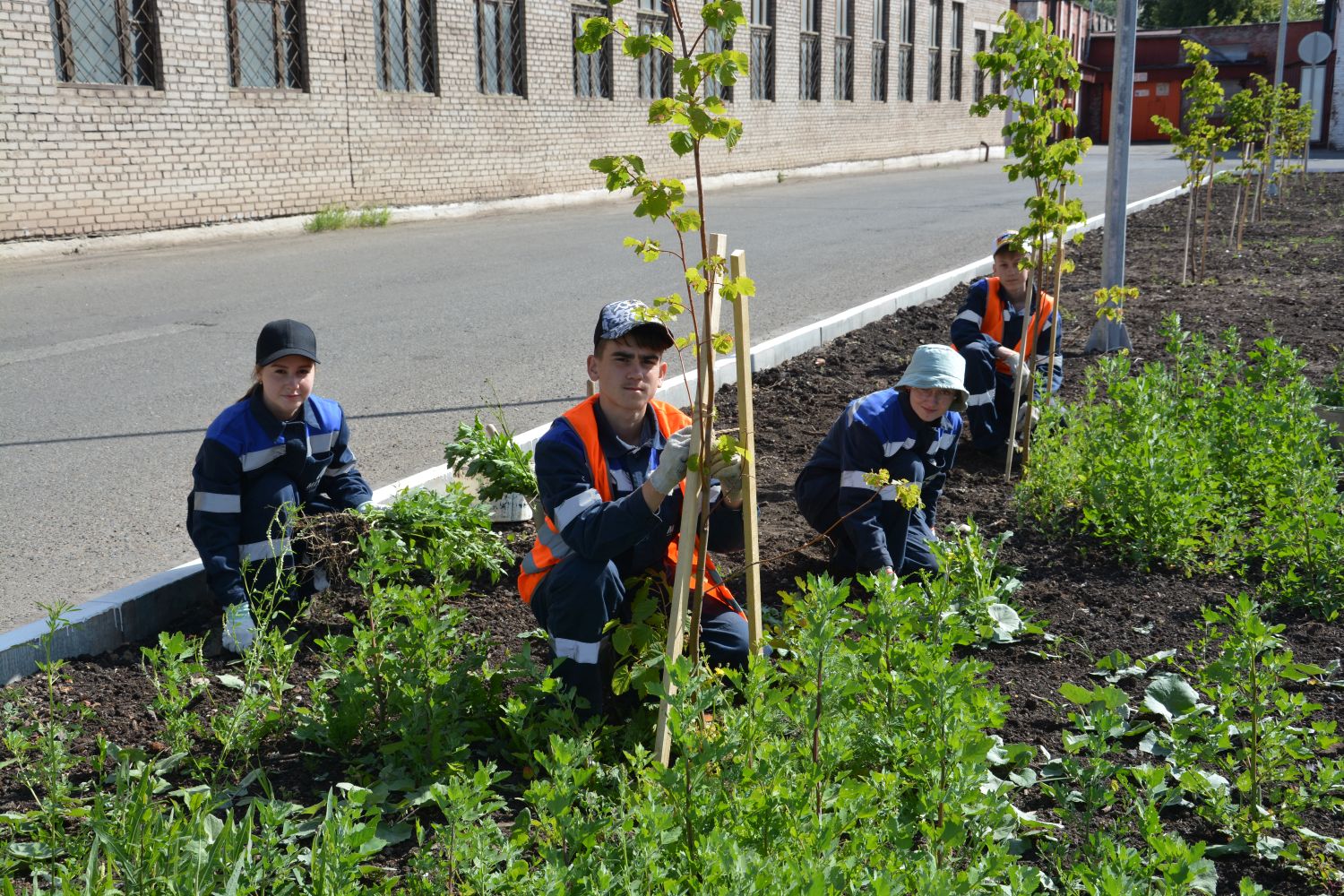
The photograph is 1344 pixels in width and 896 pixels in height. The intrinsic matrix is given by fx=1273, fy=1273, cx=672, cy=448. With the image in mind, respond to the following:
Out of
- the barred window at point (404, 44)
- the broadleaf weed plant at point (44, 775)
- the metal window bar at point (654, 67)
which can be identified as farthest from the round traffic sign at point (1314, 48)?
the broadleaf weed plant at point (44, 775)

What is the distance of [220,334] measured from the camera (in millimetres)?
9297

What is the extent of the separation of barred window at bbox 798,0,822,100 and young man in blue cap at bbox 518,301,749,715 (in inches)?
1179

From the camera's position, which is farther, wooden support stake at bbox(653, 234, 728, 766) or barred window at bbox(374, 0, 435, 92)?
barred window at bbox(374, 0, 435, 92)

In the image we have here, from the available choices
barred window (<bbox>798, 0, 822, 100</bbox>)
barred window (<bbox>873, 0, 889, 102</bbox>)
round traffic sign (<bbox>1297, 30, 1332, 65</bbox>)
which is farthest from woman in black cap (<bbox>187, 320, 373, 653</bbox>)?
barred window (<bbox>873, 0, 889, 102</bbox>)

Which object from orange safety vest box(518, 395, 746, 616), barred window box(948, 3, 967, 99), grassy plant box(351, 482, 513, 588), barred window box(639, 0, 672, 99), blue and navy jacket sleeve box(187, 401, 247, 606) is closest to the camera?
orange safety vest box(518, 395, 746, 616)

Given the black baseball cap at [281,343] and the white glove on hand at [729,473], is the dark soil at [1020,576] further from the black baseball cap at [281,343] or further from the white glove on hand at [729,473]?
the white glove on hand at [729,473]

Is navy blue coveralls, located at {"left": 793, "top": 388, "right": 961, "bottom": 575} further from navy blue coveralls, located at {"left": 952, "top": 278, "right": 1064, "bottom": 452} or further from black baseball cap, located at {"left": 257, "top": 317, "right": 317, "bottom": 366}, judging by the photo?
black baseball cap, located at {"left": 257, "top": 317, "right": 317, "bottom": 366}

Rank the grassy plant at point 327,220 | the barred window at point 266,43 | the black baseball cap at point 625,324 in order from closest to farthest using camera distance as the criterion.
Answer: the black baseball cap at point 625,324 < the barred window at point 266,43 < the grassy plant at point 327,220

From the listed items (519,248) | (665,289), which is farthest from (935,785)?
(519,248)

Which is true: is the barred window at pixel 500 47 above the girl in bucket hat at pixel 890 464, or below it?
above

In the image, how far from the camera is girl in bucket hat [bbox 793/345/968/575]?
4270mm

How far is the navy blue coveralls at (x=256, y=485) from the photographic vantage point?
4035 mm

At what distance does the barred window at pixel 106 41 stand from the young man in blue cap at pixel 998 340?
11767 millimetres

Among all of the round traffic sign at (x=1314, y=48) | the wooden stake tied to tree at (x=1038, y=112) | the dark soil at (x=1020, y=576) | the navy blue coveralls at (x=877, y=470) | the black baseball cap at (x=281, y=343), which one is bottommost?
the dark soil at (x=1020, y=576)
